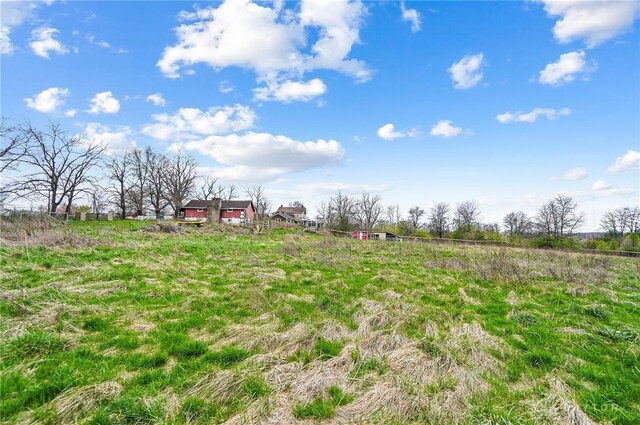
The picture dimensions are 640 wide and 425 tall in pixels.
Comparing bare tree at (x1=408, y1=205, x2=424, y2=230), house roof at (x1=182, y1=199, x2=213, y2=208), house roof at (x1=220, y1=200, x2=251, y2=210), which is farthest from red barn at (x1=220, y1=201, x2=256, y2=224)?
bare tree at (x1=408, y1=205, x2=424, y2=230)

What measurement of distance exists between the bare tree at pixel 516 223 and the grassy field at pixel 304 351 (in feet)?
204

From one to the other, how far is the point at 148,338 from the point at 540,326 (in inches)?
266

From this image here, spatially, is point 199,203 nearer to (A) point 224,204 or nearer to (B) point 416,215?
(A) point 224,204

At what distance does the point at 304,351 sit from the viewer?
4.11m

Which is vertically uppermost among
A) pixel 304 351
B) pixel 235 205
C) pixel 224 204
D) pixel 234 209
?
pixel 224 204

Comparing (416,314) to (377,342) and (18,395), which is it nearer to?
(377,342)

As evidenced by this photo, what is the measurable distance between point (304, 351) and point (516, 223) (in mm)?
74315

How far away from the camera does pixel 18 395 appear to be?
2.89 metres

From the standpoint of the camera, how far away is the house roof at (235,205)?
61.8m

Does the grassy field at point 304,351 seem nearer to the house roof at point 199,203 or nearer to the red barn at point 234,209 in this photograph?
the house roof at point 199,203

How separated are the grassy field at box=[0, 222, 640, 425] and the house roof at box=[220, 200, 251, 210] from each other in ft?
178

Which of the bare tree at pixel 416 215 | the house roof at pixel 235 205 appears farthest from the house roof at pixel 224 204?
the bare tree at pixel 416 215

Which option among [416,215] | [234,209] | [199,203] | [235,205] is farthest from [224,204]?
[416,215]

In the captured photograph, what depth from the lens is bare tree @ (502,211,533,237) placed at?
60656mm
